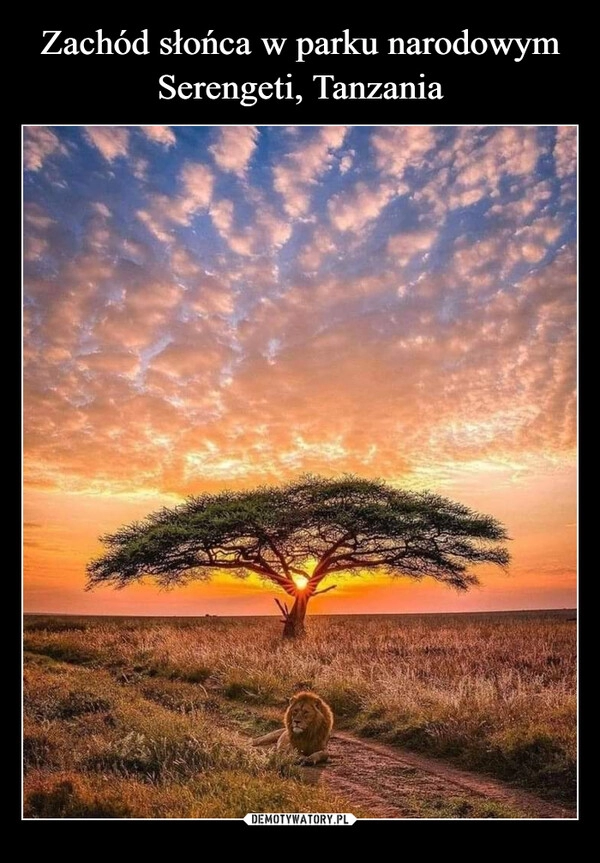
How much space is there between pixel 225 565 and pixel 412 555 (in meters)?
3.29

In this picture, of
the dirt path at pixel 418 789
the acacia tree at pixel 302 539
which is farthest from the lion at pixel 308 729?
the acacia tree at pixel 302 539

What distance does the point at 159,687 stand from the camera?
9.40 metres

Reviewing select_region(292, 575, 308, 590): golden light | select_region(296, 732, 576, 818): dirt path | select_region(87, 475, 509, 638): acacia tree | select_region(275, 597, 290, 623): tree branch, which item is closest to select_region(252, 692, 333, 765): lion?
select_region(296, 732, 576, 818): dirt path

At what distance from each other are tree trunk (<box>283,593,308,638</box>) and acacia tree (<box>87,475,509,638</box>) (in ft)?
0.06

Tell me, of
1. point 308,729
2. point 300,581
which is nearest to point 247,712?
point 308,729

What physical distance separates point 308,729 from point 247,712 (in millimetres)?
1818

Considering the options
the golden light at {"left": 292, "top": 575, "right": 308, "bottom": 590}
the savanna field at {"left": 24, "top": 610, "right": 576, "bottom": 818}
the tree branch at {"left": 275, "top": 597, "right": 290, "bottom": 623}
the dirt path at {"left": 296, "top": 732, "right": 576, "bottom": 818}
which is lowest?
the dirt path at {"left": 296, "top": 732, "right": 576, "bottom": 818}

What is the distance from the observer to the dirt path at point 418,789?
648 cm

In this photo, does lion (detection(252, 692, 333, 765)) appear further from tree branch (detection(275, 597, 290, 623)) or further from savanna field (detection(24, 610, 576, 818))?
tree branch (detection(275, 597, 290, 623))

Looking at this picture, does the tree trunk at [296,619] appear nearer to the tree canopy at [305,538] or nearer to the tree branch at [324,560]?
the tree canopy at [305,538]

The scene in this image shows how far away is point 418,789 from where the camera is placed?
261 inches

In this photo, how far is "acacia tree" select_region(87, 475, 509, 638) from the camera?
10.4m

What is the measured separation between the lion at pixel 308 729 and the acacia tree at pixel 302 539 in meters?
3.44
